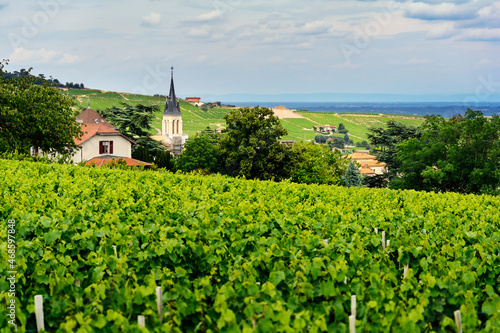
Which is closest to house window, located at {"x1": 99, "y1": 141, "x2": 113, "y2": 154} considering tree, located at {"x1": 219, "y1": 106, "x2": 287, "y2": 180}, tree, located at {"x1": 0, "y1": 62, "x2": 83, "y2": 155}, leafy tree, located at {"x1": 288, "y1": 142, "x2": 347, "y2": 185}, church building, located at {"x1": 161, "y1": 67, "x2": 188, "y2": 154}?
tree, located at {"x1": 219, "y1": 106, "x2": 287, "y2": 180}

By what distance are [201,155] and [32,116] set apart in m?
24.1

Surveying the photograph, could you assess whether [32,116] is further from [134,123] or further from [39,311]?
[134,123]

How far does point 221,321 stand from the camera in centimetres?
447

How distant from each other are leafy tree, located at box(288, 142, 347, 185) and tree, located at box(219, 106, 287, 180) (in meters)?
1.49

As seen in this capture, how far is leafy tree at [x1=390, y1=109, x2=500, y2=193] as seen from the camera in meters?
41.2

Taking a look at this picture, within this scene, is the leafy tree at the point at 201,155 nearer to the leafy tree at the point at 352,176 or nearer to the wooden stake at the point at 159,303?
the leafy tree at the point at 352,176

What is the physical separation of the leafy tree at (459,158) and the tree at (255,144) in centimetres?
1239

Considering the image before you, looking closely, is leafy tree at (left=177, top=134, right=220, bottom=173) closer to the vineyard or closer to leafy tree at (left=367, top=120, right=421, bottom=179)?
leafy tree at (left=367, top=120, right=421, bottom=179)

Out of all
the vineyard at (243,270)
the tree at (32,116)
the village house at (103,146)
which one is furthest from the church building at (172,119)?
the vineyard at (243,270)

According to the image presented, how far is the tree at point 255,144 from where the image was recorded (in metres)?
49.5

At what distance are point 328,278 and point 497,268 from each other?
2822 millimetres

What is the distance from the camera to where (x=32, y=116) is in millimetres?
35594

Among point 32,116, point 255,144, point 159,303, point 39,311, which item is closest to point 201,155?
point 255,144

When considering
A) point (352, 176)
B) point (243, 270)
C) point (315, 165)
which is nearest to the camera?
point (243, 270)
